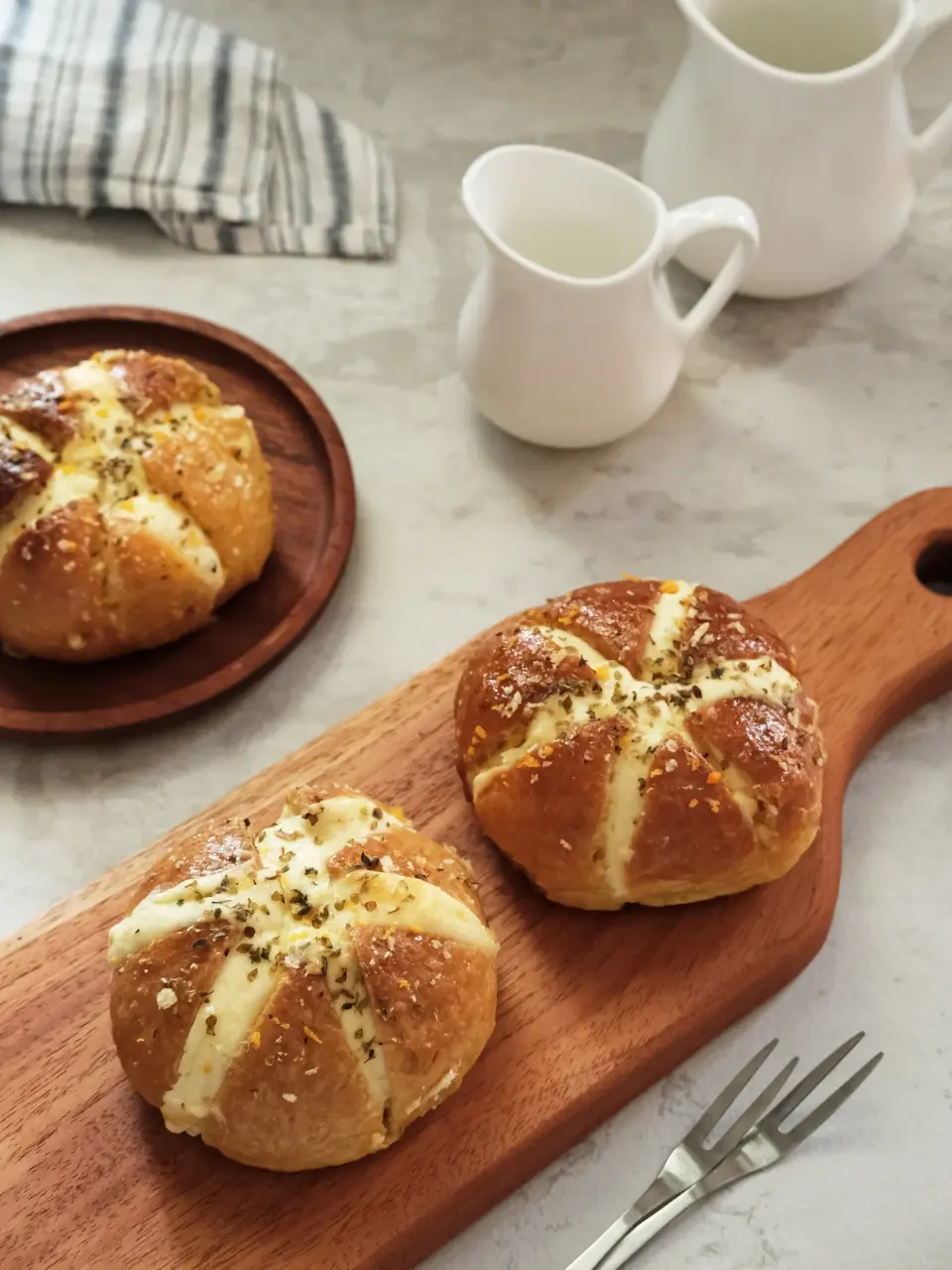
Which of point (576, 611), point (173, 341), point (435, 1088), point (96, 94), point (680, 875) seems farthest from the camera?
point (96, 94)

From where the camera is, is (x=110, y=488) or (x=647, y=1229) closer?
(x=647, y=1229)

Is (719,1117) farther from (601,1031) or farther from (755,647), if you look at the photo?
(755,647)

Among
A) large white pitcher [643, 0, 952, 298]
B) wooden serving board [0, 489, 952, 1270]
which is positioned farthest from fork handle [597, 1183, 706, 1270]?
large white pitcher [643, 0, 952, 298]

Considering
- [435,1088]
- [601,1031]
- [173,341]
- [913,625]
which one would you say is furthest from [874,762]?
[173,341]

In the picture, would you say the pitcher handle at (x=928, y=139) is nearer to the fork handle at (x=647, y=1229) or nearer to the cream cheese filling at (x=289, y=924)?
the cream cheese filling at (x=289, y=924)

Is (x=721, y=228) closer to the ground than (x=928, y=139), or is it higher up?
closer to the ground

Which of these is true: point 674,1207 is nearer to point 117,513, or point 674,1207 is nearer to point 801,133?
point 117,513

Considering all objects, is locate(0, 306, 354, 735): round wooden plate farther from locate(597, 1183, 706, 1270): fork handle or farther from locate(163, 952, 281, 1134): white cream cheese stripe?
locate(597, 1183, 706, 1270): fork handle

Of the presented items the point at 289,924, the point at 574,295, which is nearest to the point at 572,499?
the point at 574,295
